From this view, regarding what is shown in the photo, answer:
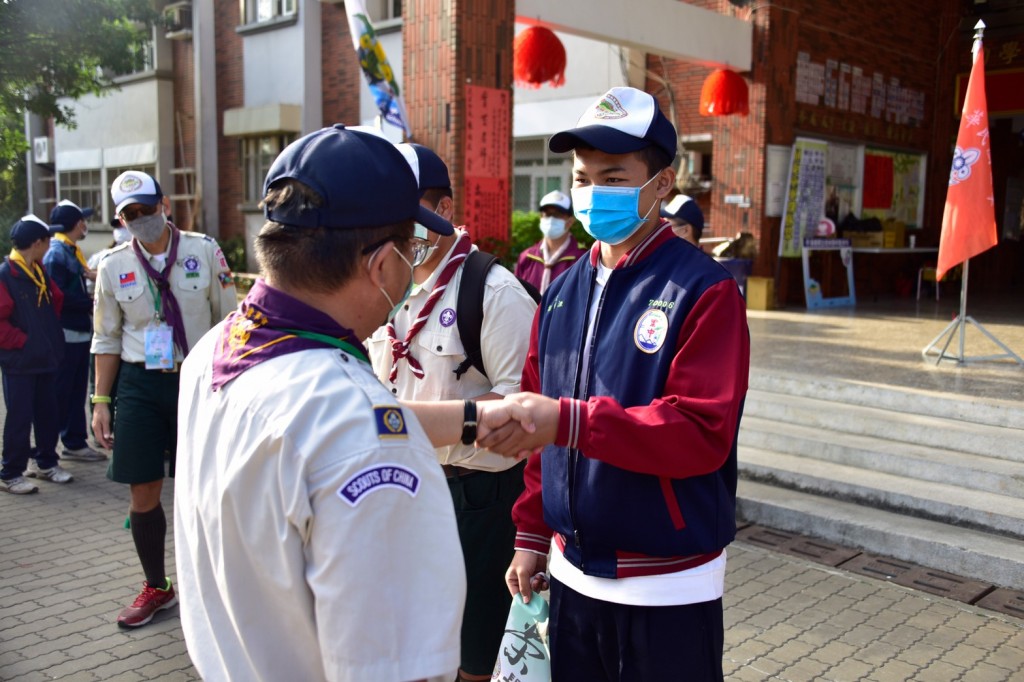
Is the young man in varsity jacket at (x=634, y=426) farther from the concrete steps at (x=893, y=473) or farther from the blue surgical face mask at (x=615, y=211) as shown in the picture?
the concrete steps at (x=893, y=473)

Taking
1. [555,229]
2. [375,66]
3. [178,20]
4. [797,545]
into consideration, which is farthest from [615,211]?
[178,20]

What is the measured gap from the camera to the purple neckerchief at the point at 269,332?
56.7 inches

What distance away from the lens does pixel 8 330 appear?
A: 6.84 meters

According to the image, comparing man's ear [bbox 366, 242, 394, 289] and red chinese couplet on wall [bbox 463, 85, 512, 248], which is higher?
red chinese couplet on wall [bbox 463, 85, 512, 248]

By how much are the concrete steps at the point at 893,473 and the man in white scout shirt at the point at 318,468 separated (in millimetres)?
4570

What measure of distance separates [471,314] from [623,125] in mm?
943

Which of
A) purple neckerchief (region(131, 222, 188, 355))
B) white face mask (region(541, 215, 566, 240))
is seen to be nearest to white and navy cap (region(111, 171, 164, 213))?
purple neckerchief (region(131, 222, 188, 355))

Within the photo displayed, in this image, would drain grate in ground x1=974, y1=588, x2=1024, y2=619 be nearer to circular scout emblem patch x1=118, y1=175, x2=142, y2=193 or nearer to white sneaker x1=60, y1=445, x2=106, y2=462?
circular scout emblem patch x1=118, y1=175, x2=142, y2=193

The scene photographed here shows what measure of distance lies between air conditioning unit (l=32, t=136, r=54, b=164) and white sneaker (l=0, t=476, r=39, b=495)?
2356cm

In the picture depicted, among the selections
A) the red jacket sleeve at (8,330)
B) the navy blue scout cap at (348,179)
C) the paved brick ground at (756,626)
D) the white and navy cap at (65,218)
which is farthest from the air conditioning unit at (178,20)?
the navy blue scout cap at (348,179)

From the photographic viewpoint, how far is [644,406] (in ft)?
6.91

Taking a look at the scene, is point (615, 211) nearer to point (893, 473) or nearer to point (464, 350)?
point (464, 350)

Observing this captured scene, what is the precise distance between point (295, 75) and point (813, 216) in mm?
11410

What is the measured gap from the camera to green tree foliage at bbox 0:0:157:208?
38.3ft
